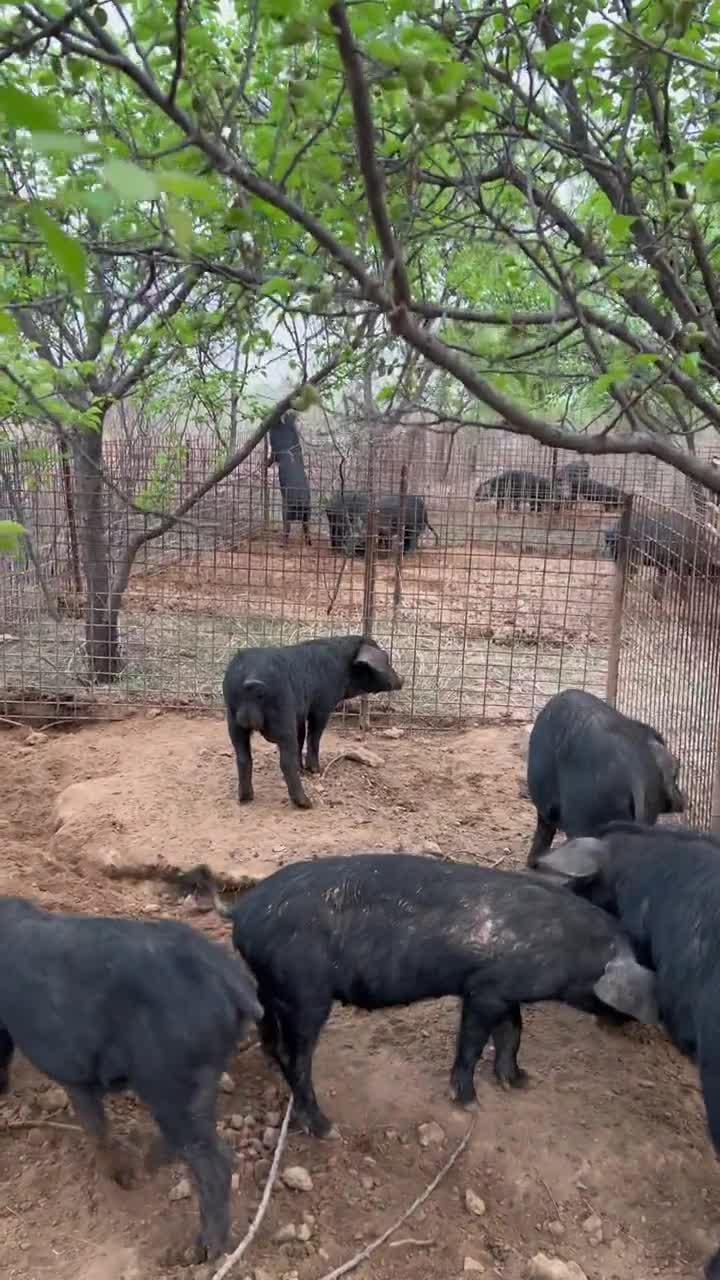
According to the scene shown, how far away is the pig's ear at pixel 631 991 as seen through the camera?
3.08 meters

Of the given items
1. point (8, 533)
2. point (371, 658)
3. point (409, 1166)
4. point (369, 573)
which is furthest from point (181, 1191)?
point (369, 573)

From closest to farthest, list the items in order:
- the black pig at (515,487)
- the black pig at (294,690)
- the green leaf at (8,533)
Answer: the green leaf at (8,533)
the black pig at (294,690)
the black pig at (515,487)

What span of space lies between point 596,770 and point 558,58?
290 cm

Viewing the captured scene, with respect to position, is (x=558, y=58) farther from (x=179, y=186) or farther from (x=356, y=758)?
(x=356, y=758)

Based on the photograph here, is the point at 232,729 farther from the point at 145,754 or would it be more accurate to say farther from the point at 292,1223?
the point at 292,1223

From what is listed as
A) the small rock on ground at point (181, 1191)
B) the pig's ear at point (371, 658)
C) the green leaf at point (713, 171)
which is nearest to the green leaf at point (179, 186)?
the green leaf at point (713, 171)

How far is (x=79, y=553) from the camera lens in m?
8.66

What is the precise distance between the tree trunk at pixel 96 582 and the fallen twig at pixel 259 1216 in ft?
15.9

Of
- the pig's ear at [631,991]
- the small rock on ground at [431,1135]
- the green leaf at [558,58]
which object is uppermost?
the green leaf at [558,58]

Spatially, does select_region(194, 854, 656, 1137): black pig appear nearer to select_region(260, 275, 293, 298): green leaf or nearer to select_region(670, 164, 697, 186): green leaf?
select_region(260, 275, 293, 298): green leaf

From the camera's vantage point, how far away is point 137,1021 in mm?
2736

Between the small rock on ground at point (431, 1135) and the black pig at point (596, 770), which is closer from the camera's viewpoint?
the small rock on ground at point (431, 1135)

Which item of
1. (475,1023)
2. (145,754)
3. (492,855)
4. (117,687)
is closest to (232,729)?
(145,754)

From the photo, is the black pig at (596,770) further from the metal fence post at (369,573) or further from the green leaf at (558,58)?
the green leaf at (558,58)
